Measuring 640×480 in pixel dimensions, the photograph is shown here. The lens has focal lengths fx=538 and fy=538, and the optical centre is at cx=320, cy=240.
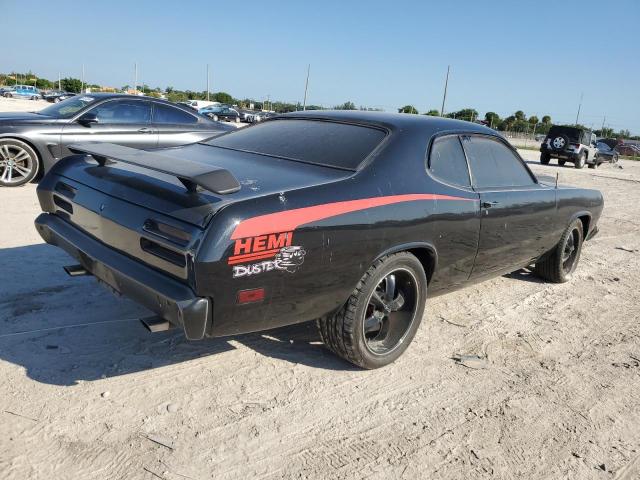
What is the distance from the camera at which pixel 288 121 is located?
13.0ft

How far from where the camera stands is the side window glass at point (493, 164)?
12.5 feet

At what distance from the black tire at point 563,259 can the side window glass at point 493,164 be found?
2.93ft

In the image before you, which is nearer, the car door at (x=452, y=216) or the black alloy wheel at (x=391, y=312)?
the black alloy wheel at (x=391, y=312)

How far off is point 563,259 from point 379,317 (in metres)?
2.88

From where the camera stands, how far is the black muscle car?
7.73 ft

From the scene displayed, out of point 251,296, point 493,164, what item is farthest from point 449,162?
point 251,296

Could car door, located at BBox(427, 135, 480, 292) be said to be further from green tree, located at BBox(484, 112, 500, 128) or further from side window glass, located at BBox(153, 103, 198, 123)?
green tree, located at BBox(484, 112, 500, 128)

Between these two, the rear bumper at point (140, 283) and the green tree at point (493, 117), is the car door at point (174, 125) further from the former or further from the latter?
the green tree at point (493, 117)

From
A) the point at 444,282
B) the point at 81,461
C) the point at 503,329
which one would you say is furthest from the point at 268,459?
the point at 503,329

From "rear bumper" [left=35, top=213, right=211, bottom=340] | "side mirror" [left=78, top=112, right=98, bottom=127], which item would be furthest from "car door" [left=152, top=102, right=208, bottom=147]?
"rear bumper" [left=35, top=213, right=211, bottom=340]

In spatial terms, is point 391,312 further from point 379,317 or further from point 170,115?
point 170,115

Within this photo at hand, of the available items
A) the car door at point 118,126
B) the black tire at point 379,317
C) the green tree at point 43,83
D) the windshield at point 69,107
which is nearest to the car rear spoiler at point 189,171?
the black tire at point 379,317

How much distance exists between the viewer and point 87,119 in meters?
7.28

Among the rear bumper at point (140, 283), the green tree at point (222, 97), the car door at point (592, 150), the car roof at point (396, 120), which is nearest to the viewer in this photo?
the rear bumper at point (140, 283)
